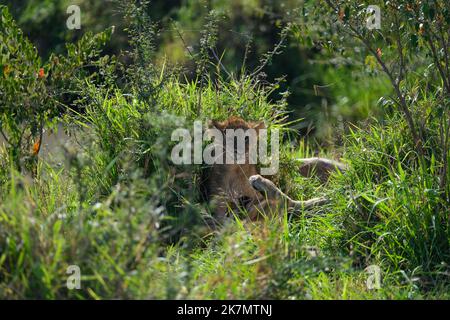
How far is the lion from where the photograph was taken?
5273 mm

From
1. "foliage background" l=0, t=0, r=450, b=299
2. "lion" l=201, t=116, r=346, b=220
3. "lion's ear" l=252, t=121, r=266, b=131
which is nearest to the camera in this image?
"foliage background" l=0, t=0, r=450, b=299

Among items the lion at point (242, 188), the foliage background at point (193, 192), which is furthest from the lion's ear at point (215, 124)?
the foliage background at point (193, 192)

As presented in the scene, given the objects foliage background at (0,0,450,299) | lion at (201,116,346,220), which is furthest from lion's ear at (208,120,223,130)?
foliage background at (0,0,450,299)

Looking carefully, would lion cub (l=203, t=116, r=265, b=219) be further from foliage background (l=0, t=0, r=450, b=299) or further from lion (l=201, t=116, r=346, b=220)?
foliage background (l=0, t=0, r=450, b=299)

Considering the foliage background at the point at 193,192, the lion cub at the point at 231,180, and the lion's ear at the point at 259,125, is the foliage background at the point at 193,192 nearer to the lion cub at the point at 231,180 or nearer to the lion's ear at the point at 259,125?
the lion cub at the point at 231,180

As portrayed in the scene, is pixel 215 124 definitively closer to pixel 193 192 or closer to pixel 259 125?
pixel 259 125

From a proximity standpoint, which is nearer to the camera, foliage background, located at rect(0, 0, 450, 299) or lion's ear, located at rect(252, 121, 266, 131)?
foliage background, located at rect(0, 0, 450, 299)

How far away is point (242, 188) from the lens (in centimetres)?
548

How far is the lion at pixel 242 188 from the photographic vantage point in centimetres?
527

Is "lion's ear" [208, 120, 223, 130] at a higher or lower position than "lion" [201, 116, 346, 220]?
higher

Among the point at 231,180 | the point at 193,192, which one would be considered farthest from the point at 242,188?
the point at 193,192

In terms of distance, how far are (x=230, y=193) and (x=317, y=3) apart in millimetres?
1354
